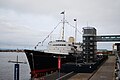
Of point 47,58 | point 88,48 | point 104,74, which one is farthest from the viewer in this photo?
point 88,48

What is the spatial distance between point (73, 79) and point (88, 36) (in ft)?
85.8

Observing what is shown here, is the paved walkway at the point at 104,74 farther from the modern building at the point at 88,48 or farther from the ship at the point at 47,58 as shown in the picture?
the modern building at the point at 88,48

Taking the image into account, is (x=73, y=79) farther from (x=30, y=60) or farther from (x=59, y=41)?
(x=59, y=41)

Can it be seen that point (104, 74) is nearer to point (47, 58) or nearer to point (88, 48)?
point (47, 58)

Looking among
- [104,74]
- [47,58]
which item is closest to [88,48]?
[47,58]

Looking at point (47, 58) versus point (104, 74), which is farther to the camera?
point (47, 58)

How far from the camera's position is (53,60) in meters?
43.7

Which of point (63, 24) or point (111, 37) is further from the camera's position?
point (111, 37)

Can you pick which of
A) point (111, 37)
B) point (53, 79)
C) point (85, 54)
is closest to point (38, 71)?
point (53, 79)

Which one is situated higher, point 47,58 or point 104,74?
point 47,58

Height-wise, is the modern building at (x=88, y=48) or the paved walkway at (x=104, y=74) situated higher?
the modern building at (x=88, y=48)

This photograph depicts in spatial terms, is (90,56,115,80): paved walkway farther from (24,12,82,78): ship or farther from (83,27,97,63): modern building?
(83,27,97,63): modern building

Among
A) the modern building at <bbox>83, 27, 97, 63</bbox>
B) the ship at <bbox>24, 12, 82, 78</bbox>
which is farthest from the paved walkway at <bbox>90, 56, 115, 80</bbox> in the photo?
the modern building at <bbox>83, 27, 97, 63</bbox>

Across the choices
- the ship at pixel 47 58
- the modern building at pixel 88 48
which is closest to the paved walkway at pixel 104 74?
the ship at pixel 47 58
